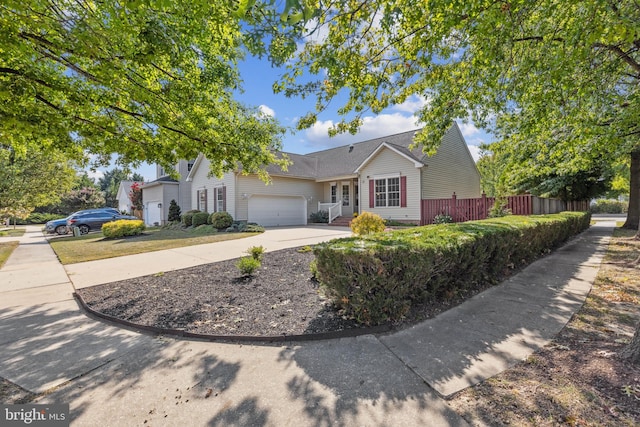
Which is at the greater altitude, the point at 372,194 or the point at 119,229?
the point at 372,194

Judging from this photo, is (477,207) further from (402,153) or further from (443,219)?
(402,153)

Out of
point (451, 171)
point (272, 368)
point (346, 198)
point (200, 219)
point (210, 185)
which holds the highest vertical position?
point (451, 171)

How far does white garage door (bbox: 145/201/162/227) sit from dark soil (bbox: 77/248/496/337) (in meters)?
20.5

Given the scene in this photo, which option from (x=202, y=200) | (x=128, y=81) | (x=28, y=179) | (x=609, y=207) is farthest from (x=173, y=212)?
(x=609, y=207)

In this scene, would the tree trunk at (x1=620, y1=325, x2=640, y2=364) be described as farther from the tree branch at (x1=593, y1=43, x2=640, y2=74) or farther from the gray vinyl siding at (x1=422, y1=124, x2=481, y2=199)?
the gray vinyl siding at (x1=422, y1=124, x2=481, y2=199)

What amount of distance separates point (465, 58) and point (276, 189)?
48.3 feet

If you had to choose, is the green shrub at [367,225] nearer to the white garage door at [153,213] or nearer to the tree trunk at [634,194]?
the tree trunk at [634,194]

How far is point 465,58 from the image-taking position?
5.27 meters

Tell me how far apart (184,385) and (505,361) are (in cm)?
302

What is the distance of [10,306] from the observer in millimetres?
4695

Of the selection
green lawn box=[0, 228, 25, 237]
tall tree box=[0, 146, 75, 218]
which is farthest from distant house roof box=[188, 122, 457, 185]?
green lawn box=[0, 228, 25, 237]

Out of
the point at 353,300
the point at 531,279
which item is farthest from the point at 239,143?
the point at 531,279

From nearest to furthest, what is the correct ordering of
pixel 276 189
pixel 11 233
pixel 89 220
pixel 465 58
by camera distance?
pixel 465 58
pixel 276 189
pixel 89 220
pixel 11 233

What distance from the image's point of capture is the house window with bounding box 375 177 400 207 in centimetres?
1664
